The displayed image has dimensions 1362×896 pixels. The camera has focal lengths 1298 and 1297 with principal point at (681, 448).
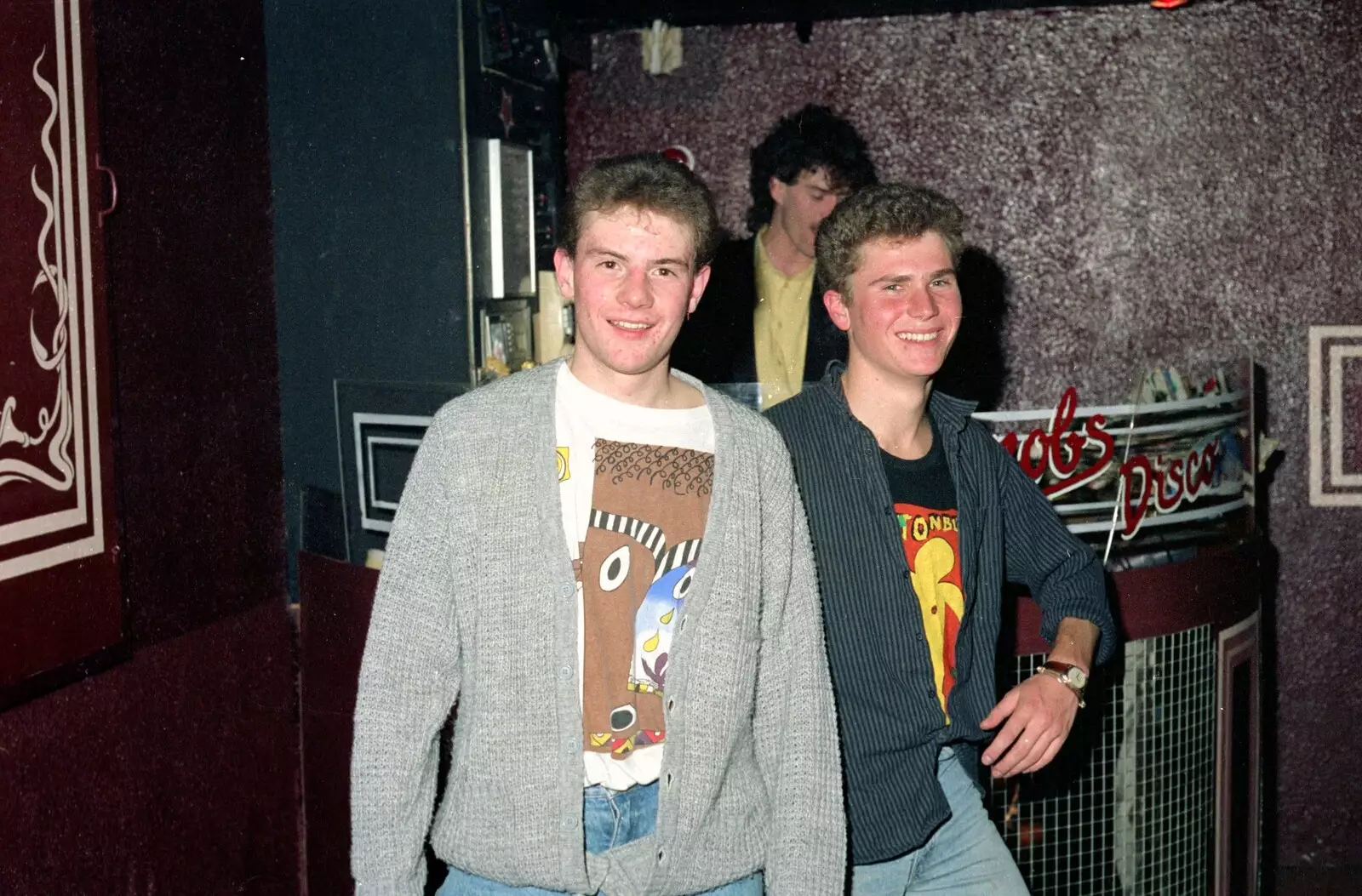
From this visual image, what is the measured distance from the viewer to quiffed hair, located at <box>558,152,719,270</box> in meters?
1.81

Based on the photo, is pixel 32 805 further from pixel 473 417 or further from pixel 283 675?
pixel 473 417

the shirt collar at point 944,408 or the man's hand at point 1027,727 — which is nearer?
the man's hand at point 1027,727

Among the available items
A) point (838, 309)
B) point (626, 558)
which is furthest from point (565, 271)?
point (838, 309)

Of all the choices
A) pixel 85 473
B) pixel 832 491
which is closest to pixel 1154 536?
pixel 832 491

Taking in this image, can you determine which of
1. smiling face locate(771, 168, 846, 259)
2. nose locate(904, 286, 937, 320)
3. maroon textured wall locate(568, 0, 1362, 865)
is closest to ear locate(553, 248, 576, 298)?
nose locate(904, 286, 937, 320)

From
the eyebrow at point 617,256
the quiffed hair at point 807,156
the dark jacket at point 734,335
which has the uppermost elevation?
the quiffed hair at point 807,156

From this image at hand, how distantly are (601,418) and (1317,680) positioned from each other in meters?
3.49

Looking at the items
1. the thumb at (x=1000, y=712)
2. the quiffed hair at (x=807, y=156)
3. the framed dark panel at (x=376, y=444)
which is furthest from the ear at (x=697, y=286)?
the quiffed hair at (x=807, y=156)

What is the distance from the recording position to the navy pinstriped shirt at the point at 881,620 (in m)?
2.06

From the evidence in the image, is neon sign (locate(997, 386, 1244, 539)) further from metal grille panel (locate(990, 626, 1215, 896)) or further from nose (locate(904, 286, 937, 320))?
nose (locate(904, 286, 937, 320))

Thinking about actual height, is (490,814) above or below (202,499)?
below

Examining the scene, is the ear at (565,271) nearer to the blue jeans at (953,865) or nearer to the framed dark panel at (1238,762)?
the blue jeans at (953,865)

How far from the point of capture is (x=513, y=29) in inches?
157

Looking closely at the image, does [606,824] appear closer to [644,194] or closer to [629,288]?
[629,288]
